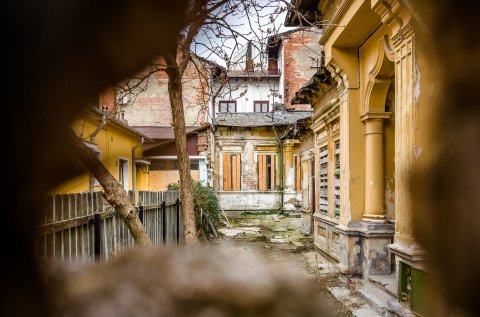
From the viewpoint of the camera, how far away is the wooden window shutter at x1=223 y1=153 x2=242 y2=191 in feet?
61.7

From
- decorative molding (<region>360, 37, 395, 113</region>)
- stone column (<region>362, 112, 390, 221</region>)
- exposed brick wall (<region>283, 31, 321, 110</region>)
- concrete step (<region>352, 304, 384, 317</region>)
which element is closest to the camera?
concrete step (<region>352, 304, 384, 317</region>)

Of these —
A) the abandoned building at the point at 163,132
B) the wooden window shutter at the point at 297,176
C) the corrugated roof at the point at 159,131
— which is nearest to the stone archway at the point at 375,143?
the abandoned building at the point at 163,132

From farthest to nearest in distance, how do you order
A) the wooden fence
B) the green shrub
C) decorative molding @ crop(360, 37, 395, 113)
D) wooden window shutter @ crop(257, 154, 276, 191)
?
wooden window shutter @ crop(257, 154, 276, 191) < the green shrub < decorative molding @ crop(360, 37, 395, 113) < the wooden fence

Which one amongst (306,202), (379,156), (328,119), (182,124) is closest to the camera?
(182,124)

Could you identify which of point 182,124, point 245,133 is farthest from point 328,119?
point 245,133

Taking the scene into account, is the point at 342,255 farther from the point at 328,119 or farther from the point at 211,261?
the point at 211,261

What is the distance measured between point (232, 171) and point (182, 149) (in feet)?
49.3

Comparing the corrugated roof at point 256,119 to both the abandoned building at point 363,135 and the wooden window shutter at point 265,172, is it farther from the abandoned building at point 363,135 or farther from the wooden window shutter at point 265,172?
the abandoned building at point 363,135

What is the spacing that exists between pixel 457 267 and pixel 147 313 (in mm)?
314

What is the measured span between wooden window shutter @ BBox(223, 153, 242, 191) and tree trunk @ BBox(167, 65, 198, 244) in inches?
579

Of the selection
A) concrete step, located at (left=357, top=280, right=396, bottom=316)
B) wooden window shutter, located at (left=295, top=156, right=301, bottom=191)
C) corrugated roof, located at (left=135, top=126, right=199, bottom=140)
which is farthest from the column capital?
wooden window shutter, located at (left=295, top=156, right=301, bottom=191)

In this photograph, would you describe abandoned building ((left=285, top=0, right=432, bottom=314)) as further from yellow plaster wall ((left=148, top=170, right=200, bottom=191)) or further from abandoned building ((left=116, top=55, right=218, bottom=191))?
yellow plaster wall ((left=148, top=170, right=200, bottom=191))

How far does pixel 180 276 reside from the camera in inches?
14.9

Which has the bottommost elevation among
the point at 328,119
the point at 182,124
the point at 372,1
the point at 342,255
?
the point at 342,255
